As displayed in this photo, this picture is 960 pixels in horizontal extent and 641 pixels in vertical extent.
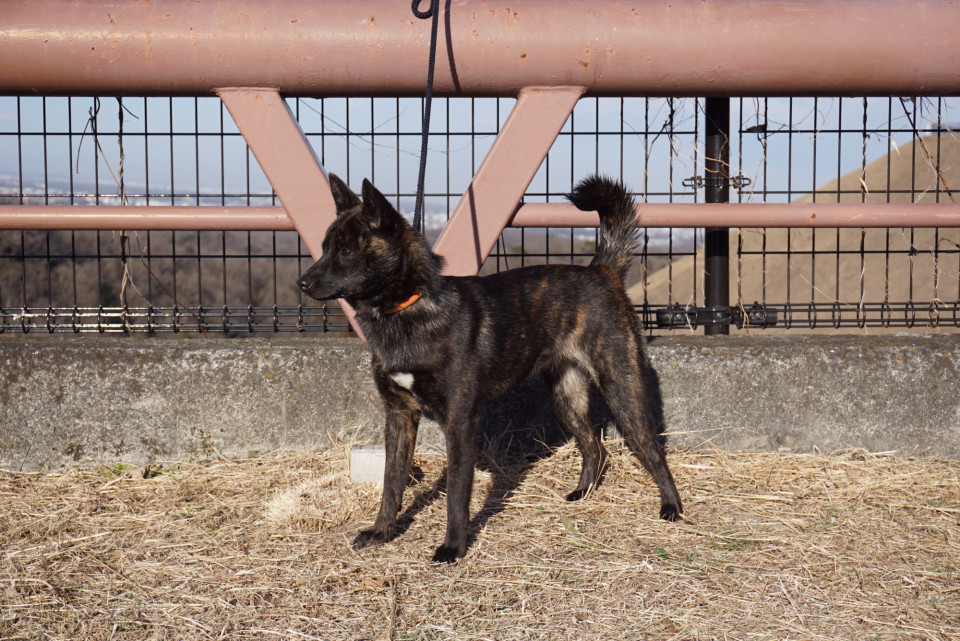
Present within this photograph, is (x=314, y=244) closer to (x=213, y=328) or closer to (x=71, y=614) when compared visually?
(x=213, y=328)

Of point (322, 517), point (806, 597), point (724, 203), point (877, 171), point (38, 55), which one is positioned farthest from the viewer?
point (877, 171)

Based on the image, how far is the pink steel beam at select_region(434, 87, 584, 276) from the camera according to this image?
427 centimetres

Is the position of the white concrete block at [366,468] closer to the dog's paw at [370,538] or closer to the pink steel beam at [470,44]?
the dog's paw at [370,538]

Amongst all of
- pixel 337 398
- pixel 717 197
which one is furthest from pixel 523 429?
pixel 717 197

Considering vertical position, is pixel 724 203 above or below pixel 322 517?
above

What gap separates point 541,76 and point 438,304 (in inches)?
59.6

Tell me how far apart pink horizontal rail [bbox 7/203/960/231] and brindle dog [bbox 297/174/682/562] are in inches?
12.9

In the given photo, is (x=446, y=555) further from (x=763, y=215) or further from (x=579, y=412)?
(x=763, y=215)

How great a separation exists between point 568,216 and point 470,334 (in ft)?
4.18

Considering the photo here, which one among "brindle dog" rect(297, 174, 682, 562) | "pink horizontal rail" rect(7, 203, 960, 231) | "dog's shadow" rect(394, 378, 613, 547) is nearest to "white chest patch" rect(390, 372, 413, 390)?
"brindle dog" rect(297, 174, 682, 562)

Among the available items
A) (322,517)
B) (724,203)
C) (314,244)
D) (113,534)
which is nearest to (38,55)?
(314,244)

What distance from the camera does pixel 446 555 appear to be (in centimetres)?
332

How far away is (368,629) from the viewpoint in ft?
8.92

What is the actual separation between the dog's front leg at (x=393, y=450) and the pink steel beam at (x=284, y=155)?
2.73ft
